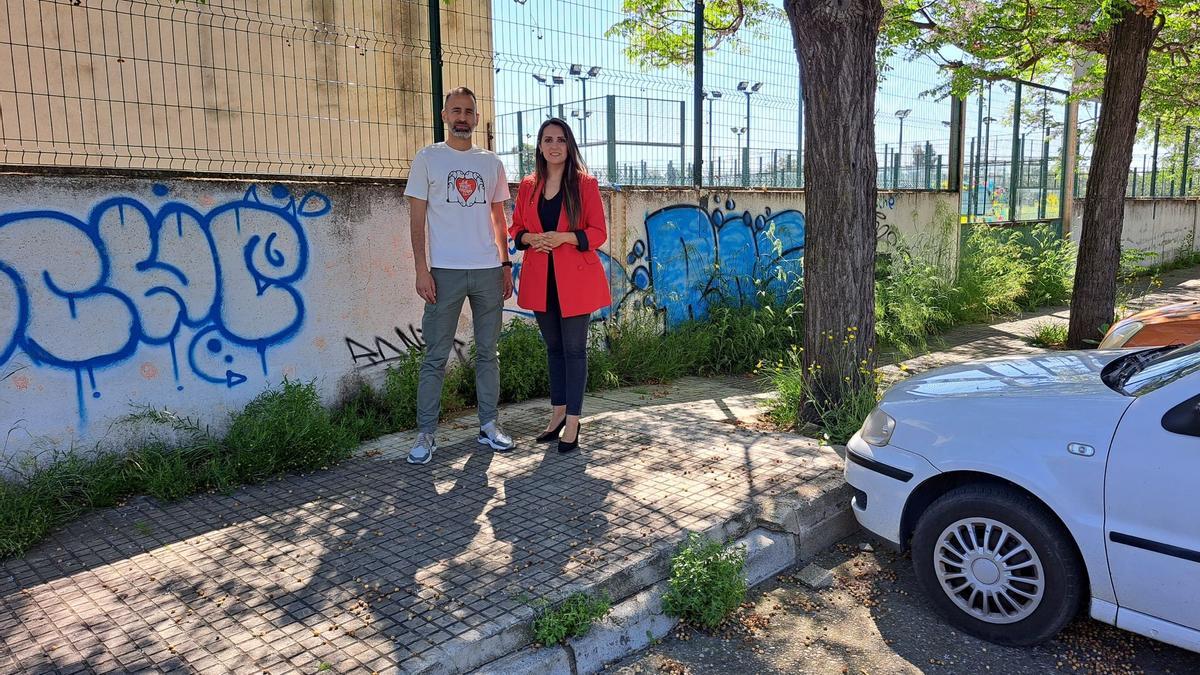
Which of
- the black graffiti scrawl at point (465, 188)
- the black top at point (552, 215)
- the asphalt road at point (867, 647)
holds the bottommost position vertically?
the asphalt road at point (867, 647)

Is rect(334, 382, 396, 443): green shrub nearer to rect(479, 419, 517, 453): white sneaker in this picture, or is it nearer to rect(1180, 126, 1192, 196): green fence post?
rect(479, 419, 517, 453): white sneaker

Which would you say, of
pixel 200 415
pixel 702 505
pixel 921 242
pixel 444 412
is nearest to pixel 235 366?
pixel 200 415

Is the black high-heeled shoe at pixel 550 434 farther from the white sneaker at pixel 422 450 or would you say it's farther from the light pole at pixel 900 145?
the light pole at pixel 900 145

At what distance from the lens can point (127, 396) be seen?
4562mm

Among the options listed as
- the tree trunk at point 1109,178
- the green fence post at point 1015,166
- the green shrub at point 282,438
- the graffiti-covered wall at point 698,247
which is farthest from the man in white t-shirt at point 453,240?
the green fence post at point 1015,166

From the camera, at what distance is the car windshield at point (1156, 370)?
9.66 ft

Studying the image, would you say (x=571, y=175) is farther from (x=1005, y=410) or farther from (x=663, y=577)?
(x=1005, y=410)

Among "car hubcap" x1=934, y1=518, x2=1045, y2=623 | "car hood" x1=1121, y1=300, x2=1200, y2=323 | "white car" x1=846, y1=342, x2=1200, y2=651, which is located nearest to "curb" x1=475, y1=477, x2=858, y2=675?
"white car" x1=846, y1=342, x2=1200, y2=651

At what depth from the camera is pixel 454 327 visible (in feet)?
15.7

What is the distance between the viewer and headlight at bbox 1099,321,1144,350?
5.98m

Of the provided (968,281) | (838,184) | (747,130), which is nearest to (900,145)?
(968,281)

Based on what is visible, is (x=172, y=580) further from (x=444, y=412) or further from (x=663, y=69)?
(x=663, y=69)

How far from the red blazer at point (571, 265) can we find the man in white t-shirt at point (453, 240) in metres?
0.18

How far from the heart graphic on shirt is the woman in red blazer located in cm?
32
